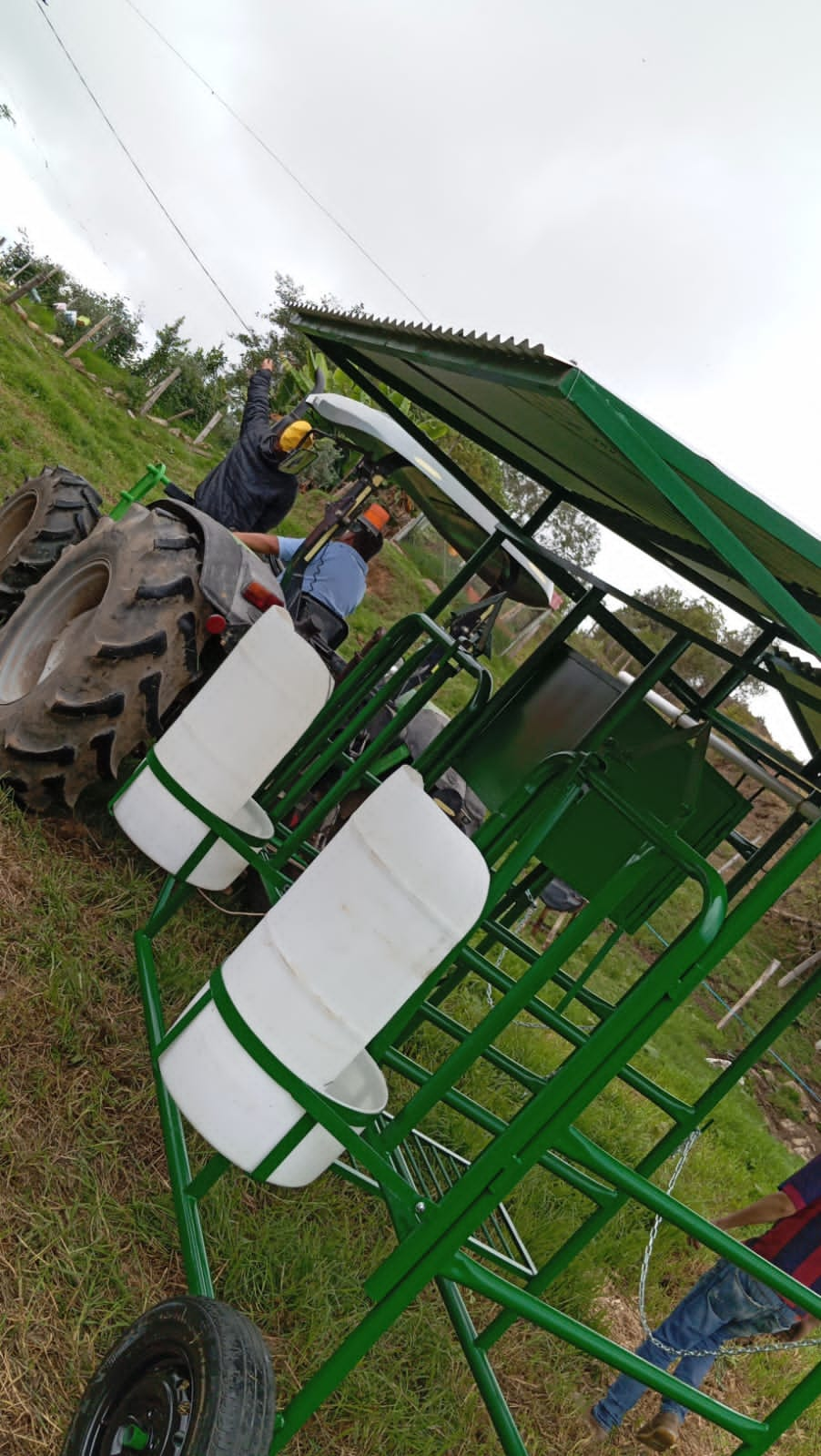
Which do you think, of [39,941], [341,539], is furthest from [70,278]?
[39,941]

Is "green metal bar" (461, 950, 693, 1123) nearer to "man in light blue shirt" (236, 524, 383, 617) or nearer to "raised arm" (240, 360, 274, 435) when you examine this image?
"man in light blue shirt" (236, 524, 383, 617)

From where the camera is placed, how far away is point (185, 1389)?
1.57m

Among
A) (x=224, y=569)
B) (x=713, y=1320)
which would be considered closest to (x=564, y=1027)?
(x=713, y=1320)

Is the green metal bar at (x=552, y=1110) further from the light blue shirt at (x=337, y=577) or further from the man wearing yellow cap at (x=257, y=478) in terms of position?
the man wearing yellow cap at (x=257, y=478)

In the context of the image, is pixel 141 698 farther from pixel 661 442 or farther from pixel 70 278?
pixel 70 278

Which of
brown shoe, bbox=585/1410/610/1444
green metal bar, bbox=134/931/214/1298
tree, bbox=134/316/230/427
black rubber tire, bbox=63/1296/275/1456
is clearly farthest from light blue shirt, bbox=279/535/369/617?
tree, bbox=134/316/230/427

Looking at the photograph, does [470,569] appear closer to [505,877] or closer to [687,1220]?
[505,877]

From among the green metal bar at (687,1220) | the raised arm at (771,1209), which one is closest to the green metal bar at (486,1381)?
the green metal bar at (687,1220)

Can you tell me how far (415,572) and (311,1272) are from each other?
13.9m

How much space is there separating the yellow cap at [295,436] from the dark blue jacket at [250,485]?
17 cm

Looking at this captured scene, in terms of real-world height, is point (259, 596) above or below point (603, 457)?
below

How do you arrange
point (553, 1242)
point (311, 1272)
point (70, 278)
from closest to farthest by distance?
point (311, 1272) → point (553, 1242) → point (70, 278)

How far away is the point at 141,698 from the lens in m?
2.95

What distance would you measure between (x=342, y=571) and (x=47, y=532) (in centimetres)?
116
